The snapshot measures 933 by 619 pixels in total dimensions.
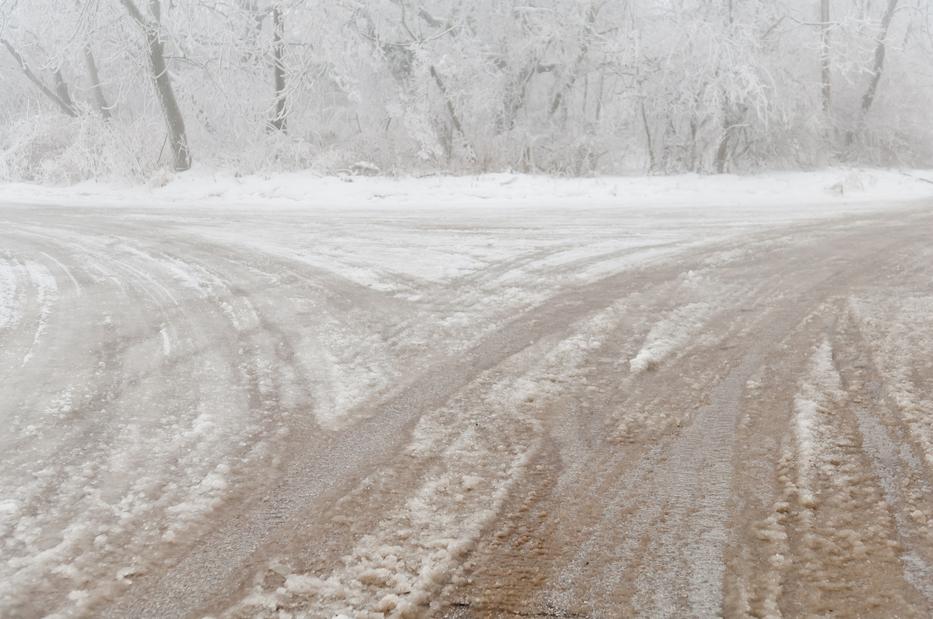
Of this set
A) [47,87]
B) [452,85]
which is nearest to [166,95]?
[47,87]

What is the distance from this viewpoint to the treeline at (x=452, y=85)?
583 inches

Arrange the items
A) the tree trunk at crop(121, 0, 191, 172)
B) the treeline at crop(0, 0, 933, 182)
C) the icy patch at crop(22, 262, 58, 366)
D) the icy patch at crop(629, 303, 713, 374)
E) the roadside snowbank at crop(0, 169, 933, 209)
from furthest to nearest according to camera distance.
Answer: the tree trunk at crop(121, 0, 191, 172) < the treeline at crop(0, 0, 933, 182) < the roadside snowbank at crop(0, 169, 933, 209) < the icy patch at crop(22, 262, 58, 366) < the icy patch at crop(629, 303, 713, 374)

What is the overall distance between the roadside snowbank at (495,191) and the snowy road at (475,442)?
19.0 ft

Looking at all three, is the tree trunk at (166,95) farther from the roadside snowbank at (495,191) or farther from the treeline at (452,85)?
the roadside snowbank at (495,191)

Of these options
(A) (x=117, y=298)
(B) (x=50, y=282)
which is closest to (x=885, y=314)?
(A) (x=117, y=298)

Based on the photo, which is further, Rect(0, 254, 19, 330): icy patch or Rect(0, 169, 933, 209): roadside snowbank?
→ Rect(0, 169, 933, 209): roadside snowbank

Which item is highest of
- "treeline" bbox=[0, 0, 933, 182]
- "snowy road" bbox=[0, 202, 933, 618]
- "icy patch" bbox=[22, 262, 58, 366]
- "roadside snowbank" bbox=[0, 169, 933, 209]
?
"treeline" bbox=[0, 0, 933, 182]

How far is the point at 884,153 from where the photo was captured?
18.2 meters

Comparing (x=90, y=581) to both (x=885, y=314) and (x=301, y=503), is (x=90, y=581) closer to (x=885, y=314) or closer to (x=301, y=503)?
(x=301, y=503)

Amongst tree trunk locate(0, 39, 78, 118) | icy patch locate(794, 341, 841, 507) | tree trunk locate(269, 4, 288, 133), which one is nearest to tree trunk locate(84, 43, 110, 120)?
tree trunk locate(0, 39, 78, 118)

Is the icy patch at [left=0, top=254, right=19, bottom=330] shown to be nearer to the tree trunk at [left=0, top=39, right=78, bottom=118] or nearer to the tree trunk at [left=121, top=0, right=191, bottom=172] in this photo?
the tree trunk at [left=121, top=0, right=191, bottom=172]

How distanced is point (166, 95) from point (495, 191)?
863cm

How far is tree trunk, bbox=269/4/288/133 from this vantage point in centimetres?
1566

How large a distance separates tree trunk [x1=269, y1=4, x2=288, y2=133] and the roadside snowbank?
7.17ft
